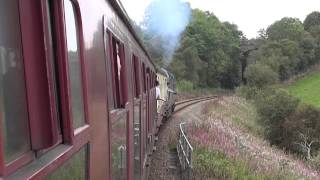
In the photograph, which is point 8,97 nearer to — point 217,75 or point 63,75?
point 63,75

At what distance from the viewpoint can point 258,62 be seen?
83875 mm

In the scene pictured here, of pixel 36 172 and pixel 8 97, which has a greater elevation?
pixel 8 97

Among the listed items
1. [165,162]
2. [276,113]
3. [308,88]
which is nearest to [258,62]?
[308,88]

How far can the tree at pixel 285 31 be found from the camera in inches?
4210

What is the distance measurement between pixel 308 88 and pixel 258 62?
31.3ft

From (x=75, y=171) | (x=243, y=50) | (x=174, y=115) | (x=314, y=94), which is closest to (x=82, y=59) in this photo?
(x=75, y=171)

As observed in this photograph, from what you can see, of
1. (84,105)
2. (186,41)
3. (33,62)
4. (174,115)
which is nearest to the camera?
(33,62)

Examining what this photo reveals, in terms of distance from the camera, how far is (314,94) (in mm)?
82375

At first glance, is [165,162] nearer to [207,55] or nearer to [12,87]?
[12,87]

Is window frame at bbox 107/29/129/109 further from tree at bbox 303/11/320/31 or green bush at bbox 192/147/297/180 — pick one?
tree at bbox 303/11/320/31

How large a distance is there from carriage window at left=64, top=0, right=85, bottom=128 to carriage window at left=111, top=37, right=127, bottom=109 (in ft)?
5.75

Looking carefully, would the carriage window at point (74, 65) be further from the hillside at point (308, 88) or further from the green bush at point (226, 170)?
the hillside at point (308, 88)

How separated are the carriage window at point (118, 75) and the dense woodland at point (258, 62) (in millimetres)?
24364

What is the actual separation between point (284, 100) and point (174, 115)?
21.4 ft
